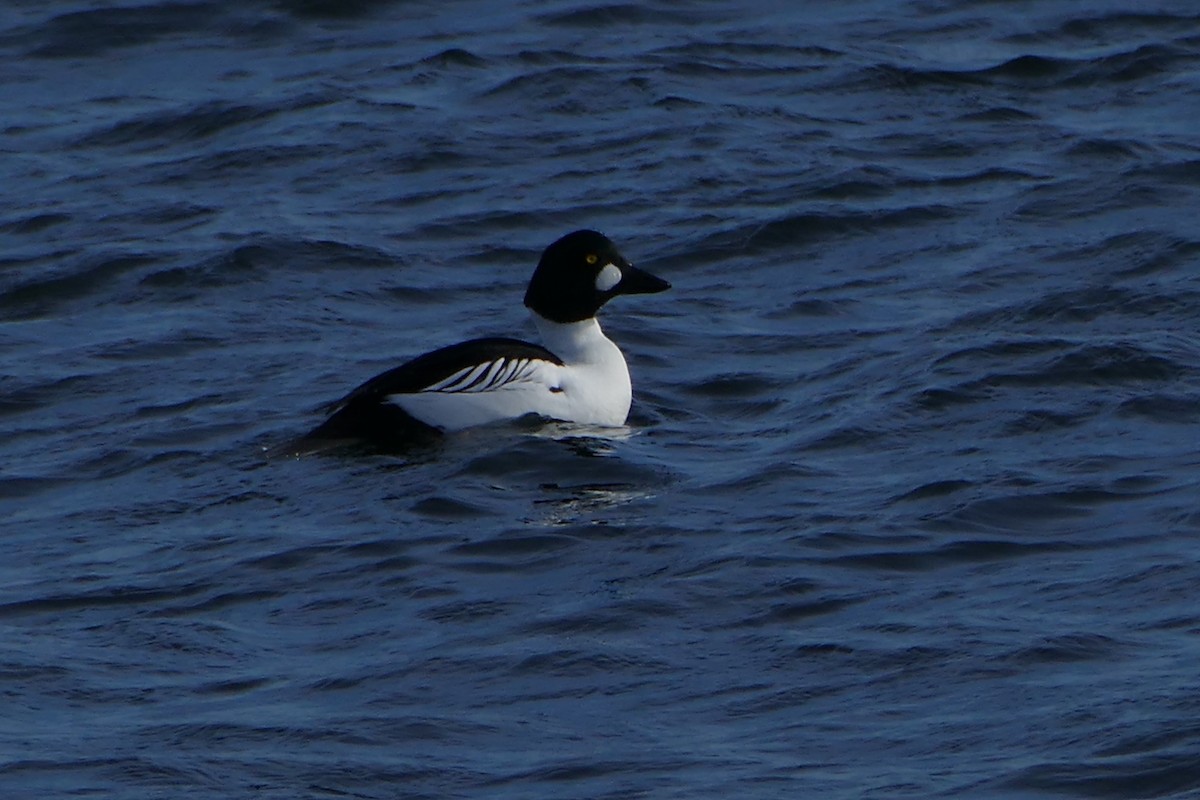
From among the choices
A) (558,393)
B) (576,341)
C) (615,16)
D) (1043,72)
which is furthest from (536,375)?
(615,16)

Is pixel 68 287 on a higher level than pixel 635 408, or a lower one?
higher

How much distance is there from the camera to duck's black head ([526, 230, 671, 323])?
1177 cm

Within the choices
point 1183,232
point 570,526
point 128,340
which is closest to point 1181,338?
point 1183,232

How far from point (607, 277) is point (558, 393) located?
0.72 meters

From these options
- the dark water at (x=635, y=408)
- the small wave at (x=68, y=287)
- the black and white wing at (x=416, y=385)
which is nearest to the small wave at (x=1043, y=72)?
the dark water at (x=635, y=408)

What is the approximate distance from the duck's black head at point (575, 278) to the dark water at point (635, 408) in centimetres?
61

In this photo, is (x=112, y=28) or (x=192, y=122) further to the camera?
(x=112, y=28)

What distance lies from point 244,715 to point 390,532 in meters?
2.21

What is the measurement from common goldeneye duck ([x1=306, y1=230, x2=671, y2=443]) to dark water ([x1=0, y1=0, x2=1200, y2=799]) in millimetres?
159

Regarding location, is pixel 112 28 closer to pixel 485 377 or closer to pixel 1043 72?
pixel 1043 72

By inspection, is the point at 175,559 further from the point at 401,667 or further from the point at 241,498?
the point at 401,667

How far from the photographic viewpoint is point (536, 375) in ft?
37.3

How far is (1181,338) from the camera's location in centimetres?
1191

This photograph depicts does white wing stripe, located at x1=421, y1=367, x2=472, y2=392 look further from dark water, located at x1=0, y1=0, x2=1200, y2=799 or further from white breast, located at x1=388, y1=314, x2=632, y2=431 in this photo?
dark water, located at x1=0, y1=0, x2=1200, y2=799
